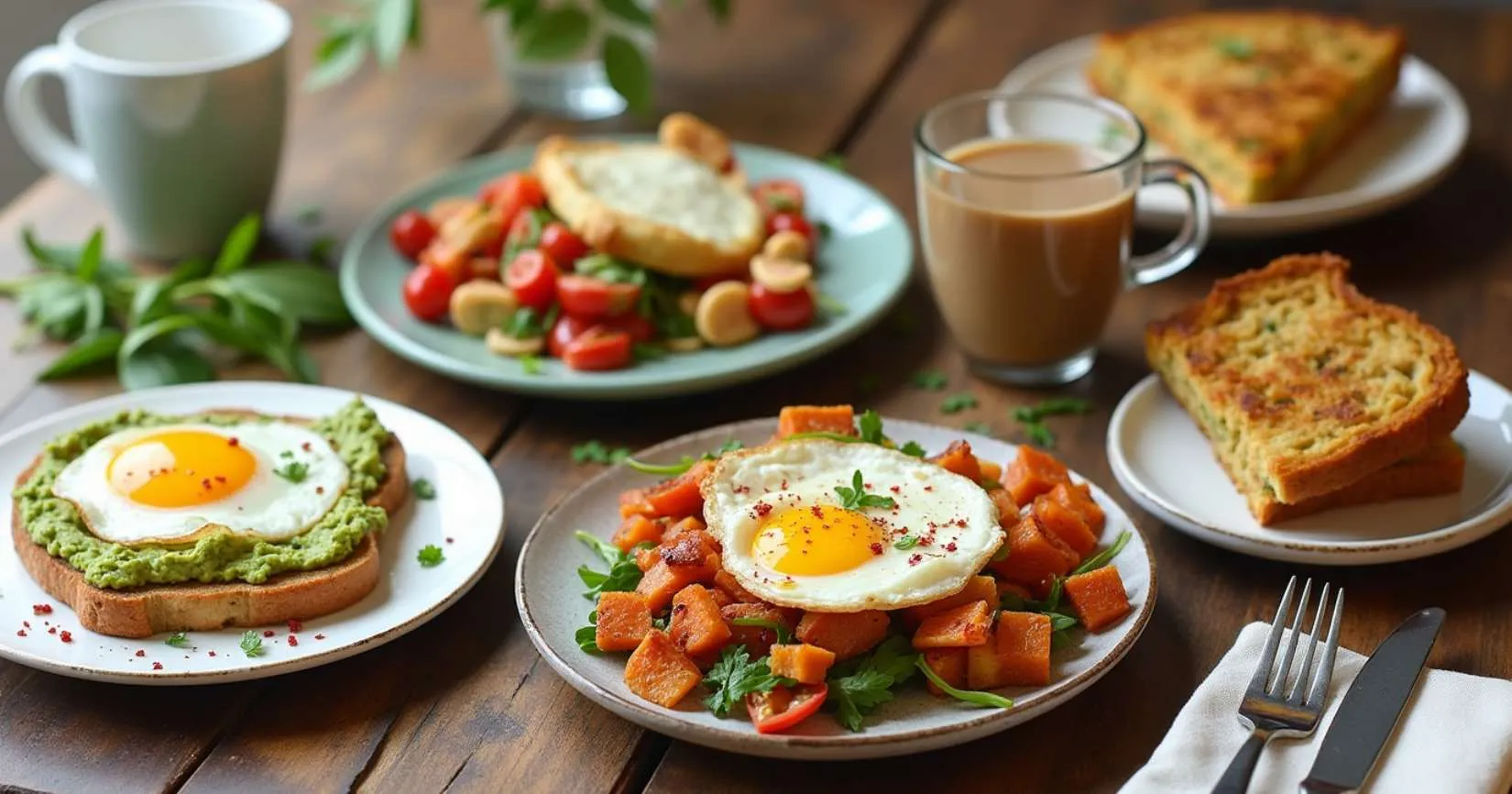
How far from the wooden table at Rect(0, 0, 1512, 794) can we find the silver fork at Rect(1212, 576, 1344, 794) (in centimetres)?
16

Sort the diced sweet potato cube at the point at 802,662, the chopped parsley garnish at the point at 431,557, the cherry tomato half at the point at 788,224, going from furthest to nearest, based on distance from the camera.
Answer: the cherry tomato half at the point at 788,224 → the chopped parsley garnish at the point at 431,557 → the diced sweet potato cube at the point at 802,662

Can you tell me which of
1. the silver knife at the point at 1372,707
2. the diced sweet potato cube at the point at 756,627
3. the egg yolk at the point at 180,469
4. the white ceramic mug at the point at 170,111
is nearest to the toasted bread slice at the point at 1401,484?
the silver knife at the point at 1372,707

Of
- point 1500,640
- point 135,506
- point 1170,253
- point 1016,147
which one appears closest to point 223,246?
point 135,506

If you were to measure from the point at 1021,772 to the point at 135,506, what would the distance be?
1478mm

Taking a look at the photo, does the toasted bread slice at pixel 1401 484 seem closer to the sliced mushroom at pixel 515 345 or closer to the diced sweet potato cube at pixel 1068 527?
the diced sweet potato cube at pixel 1068 527

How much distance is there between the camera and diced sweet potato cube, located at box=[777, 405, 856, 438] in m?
2.59

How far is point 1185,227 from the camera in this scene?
3.31 m

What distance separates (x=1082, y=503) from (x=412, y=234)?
181 centimetres

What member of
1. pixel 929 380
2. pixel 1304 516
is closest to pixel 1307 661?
pixel 1304 516

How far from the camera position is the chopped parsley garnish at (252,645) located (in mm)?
A: 2307

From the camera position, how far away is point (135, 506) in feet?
8.21

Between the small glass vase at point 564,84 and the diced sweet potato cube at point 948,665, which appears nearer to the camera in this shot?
the diced sweet potato cube at point 948,665

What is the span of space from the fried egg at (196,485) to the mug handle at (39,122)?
4.66 ft

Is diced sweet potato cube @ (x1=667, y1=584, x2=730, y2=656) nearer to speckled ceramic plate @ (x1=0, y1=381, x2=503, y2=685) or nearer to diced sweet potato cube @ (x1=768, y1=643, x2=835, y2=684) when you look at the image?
diced sweet potato cube @ (x1=768, y1=643, x2=835, y2=684)
